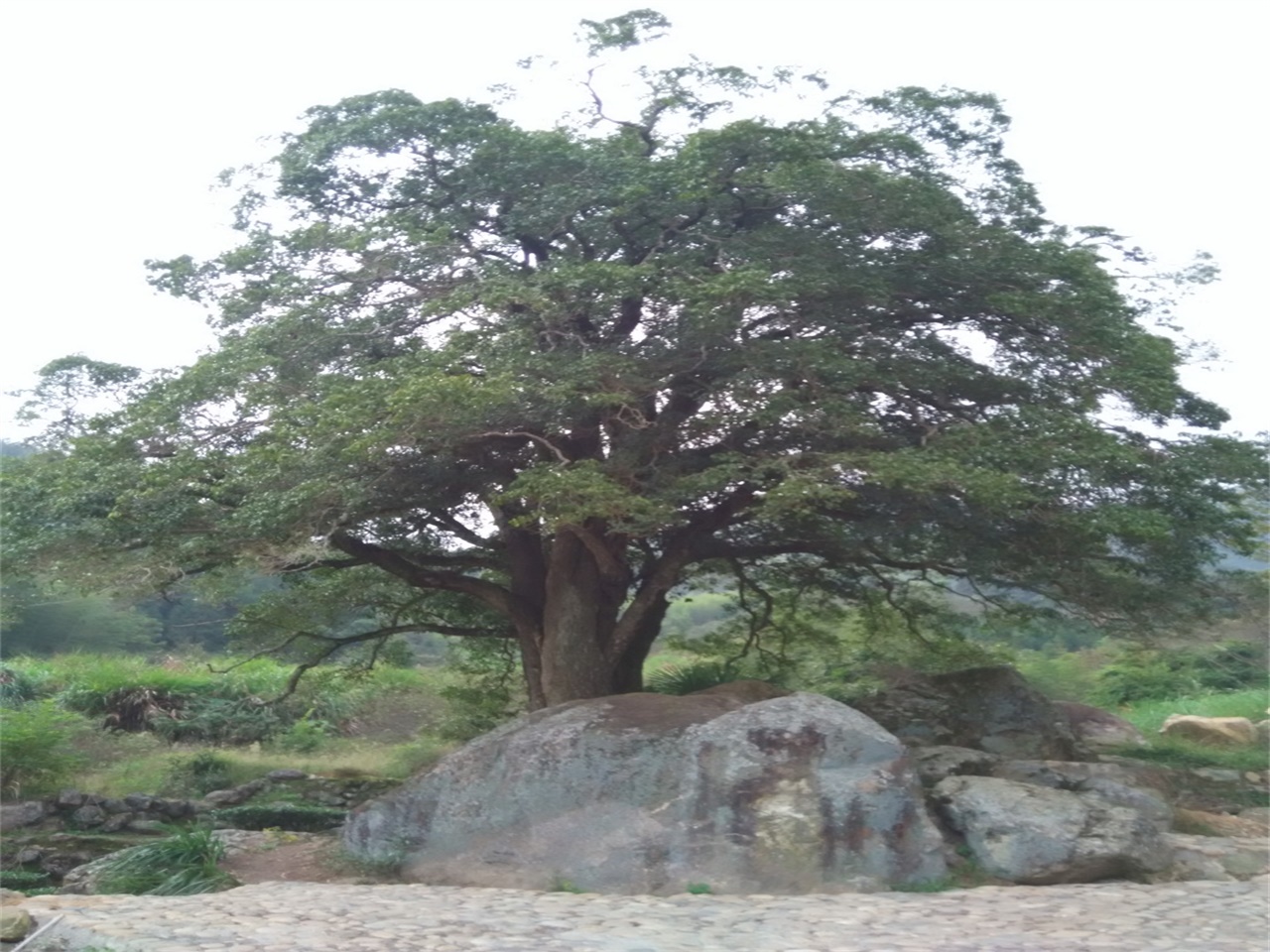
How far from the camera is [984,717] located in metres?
15.7

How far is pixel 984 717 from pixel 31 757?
1321 centimetres

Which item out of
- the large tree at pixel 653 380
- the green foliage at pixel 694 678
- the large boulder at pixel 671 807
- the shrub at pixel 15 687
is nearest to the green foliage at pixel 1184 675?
the green foliage at pixel 694 678

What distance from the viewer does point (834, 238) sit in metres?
12.4

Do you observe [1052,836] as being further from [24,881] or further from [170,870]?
[24,881]

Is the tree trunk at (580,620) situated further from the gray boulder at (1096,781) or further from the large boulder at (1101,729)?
the large boulder at (1101,729)

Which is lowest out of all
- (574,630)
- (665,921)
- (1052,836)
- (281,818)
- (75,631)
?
(281,818)

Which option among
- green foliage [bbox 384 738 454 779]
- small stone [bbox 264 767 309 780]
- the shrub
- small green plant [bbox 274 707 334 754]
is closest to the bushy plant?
small green plant [bbox 274 707 334 754]

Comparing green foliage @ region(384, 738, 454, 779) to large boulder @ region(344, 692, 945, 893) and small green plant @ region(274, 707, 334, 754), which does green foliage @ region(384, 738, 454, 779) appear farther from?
large boulder @ region(344, 692, 945, 893)

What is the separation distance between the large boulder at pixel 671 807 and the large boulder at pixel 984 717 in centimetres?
533

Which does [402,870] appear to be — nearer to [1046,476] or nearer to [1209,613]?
[1046,476]

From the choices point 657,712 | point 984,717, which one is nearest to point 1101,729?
point 984,717

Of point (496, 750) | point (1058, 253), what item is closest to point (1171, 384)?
point (1058, 253)

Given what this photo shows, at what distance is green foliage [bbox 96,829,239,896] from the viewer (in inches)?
432

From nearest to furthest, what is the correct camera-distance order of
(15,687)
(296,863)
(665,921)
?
(665,921) → (296,863) → (15,687)
